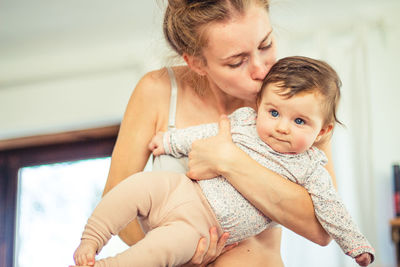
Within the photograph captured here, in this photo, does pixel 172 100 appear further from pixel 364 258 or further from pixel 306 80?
pixel 364 258

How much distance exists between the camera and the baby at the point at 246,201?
1045 millimetres

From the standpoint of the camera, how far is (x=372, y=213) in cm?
312

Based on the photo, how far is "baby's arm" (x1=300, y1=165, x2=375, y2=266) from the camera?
1104 mm

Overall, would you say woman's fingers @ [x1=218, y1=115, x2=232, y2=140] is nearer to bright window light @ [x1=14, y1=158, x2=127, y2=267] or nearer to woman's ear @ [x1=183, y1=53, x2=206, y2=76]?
woman's ear @ [x1=183, y1=53, x2=206, y2=76]

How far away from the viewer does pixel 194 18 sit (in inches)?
50.1

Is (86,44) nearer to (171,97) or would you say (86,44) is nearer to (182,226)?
(171,97)

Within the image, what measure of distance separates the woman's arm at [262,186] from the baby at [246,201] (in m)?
0.03

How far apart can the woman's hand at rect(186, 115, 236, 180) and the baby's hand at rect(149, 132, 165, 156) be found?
100 millimetres

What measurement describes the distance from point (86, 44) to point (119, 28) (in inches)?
14.8

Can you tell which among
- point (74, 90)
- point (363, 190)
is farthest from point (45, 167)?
point (363, 190)

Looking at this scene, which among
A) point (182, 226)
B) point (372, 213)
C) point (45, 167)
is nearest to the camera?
point (182, 226)

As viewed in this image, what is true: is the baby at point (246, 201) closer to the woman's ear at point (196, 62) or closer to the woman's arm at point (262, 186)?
the woman's arm at point (262, 186)

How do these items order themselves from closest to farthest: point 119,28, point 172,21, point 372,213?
point 172,21, point 372,213, point 119,28

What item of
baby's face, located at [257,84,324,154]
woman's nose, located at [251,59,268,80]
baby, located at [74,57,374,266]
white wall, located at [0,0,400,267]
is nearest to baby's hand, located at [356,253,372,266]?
baby, located at [74,57,374,266]
